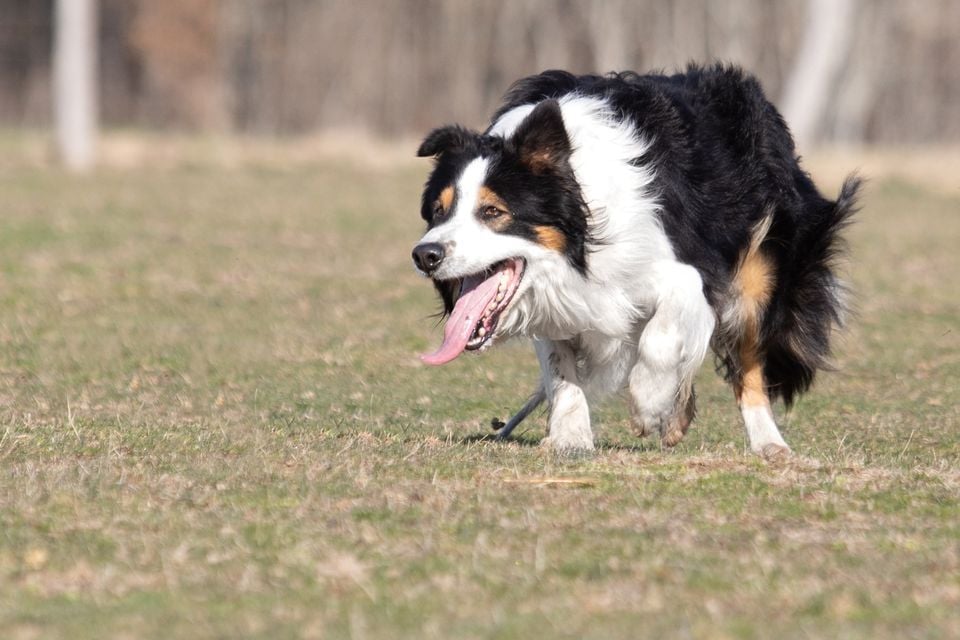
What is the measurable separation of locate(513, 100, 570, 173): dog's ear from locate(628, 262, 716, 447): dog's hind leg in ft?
2.52

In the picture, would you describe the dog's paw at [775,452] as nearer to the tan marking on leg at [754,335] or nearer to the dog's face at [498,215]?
the tan marking on leg at [754,335]

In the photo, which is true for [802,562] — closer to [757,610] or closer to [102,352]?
[757,610]

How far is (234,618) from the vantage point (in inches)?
179

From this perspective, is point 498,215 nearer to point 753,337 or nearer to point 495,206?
point 495,206

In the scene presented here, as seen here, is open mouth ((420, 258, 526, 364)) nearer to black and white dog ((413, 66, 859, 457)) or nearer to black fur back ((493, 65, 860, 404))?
black and white dog ((413, 66, 859, 457))

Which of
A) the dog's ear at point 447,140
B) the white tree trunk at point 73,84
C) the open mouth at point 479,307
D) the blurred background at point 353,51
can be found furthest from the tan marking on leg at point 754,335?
the blurred background at point 353,51

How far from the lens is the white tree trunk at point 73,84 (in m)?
30.9

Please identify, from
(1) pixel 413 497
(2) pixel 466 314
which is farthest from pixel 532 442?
(1) pixel 413 497

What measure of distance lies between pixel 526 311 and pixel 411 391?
308cm

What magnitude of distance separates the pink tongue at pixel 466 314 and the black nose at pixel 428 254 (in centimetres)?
45

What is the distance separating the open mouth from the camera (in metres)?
7.02

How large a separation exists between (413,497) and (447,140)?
178 centimetres

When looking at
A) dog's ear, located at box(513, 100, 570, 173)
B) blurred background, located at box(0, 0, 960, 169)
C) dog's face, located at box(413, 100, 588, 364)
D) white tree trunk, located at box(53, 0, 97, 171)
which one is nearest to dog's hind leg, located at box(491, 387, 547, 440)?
dog's face, located at box(413, 100, 588, 364)

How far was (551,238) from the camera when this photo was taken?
22.8 ft
